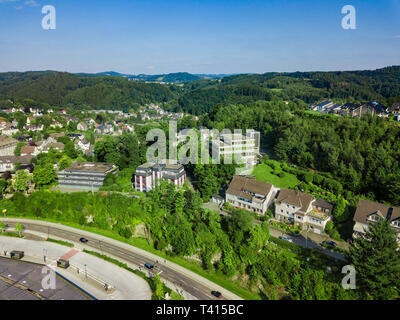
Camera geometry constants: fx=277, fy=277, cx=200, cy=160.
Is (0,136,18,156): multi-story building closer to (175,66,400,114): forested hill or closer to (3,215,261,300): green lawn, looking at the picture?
(3,215,261,300): green lawn

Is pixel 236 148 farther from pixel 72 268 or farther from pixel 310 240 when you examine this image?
pixel 72 268

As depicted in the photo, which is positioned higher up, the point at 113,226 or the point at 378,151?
the point at 378,151

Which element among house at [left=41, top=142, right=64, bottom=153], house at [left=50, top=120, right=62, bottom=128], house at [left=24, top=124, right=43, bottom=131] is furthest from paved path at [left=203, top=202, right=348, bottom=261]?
house at [left=50, top=120, right=62, bottom=128]

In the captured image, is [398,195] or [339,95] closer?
[398,195]

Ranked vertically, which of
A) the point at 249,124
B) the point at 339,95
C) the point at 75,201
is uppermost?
the point at 339,95

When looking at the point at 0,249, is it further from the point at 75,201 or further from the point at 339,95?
the point at 339,95

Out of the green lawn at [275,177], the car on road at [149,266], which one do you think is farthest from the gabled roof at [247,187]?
the car on road at [149,266]

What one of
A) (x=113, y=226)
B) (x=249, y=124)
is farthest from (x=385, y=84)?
(x=113, y=226)
